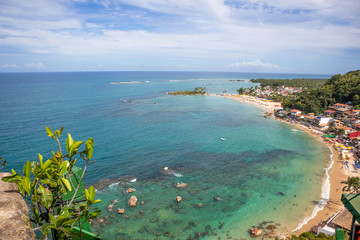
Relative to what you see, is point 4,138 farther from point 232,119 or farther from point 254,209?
point 232,119

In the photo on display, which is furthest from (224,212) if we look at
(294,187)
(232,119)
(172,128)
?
(232,119)

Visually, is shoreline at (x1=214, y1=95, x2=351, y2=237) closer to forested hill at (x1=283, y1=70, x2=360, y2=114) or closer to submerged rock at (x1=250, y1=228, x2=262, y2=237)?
submerged rock at (x1=250, y1=228, x2=262, y2=237)

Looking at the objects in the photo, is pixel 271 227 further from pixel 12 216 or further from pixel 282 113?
pixel 282 113


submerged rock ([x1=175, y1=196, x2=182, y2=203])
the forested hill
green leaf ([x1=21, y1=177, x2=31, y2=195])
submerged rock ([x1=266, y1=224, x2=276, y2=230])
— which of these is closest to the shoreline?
submerged rock ([x1=266, y1=224, x2=276, y2=230])

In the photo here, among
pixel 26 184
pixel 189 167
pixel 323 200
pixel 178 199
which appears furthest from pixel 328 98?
pixel 26 184

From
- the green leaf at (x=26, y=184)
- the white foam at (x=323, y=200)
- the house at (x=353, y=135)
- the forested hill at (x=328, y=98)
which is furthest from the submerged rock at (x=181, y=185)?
the forested hill at (x=328, y=98)

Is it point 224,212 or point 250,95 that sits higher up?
point 250,95

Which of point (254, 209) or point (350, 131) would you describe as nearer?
point (254, 209)

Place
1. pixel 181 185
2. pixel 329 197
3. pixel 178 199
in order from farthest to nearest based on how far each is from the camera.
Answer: pixel 181 185, pixel 329 197, pixel 178 199
